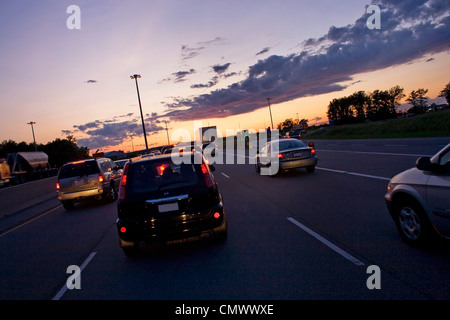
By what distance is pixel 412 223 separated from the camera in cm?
518

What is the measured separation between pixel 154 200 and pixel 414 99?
15344cm

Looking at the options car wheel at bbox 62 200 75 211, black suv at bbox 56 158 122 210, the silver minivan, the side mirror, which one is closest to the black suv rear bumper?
the silver minivan

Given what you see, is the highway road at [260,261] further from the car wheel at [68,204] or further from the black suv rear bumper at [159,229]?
the car wheel at [68,204]

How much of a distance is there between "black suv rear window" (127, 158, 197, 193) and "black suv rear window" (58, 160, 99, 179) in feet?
27.2

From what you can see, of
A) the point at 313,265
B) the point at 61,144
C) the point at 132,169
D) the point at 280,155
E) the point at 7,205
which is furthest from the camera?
the point at 61,144

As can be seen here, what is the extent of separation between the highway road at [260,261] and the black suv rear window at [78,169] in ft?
13.7

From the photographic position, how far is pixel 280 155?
49.3ft

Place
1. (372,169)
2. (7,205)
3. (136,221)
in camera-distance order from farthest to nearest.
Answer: (7,205)
(372,169)
(136,221)

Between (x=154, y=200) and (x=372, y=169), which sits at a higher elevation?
(x=154, y=200)

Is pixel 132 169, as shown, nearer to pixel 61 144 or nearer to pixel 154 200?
pixel 154 200

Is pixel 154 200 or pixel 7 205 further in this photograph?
pixel 7 205

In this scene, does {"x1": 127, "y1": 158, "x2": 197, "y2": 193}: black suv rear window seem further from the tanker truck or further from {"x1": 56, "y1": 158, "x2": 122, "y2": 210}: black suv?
the tanker truck

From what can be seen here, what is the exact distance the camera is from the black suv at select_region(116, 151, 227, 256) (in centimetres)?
566
